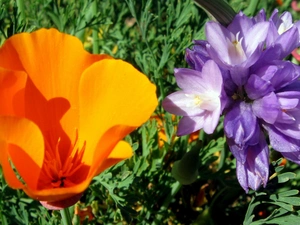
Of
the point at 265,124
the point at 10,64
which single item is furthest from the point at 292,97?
the point at 10,64

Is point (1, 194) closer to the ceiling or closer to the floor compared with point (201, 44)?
closer to the floor

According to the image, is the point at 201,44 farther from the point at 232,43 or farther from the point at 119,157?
the point at 119,157

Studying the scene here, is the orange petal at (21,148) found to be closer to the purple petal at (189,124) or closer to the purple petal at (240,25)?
the purple petal at (189,124)

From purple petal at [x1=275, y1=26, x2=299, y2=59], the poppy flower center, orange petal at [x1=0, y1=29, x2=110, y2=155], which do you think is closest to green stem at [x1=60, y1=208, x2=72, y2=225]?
the poppy flower center

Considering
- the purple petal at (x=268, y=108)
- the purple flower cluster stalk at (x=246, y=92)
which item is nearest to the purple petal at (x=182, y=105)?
the purple flower cluster stalk at (x=246, y=92)

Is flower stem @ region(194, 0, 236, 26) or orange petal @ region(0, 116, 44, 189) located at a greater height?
flower stem @ region(194, 0, 236, 26)

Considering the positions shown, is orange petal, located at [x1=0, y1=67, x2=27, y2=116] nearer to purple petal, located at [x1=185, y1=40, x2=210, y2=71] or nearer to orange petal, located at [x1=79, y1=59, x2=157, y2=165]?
orange petal, located at [x1=79, y1=59, x2=157, y2=165]

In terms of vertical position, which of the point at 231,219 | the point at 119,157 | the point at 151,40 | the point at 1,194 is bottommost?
the point at 231,219
